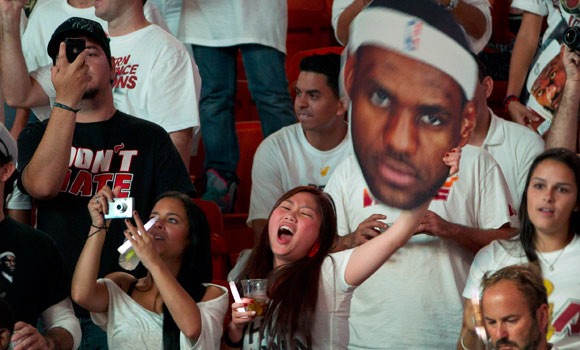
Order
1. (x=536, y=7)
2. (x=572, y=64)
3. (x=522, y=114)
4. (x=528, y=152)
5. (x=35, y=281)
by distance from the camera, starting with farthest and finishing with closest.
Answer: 1. (x=536, y=7)
2. (x=522, y=114)
3. (x=528, y=152)
4. (x=572, y=64)
5. (x=35, y=281)

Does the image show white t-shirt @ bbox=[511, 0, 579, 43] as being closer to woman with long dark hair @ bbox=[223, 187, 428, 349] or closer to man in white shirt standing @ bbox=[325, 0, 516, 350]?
woman with long dark hair @ bbox=[223, 187, 428, 349]

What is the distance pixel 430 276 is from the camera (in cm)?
297

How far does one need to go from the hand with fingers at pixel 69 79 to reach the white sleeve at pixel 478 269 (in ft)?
4.02

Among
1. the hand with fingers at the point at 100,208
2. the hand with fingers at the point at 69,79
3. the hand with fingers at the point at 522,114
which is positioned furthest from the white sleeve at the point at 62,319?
the hand with fingers at the point at 522,114

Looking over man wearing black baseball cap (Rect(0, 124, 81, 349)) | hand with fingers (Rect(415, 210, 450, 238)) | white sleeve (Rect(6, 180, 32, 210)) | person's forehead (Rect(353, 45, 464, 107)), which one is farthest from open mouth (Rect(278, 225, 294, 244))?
white sleeve (Rect(6, 180, 32, 210))

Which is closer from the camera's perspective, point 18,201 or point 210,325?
point 210,325

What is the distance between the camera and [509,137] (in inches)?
134

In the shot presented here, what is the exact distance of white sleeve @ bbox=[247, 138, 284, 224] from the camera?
3707 millimetres

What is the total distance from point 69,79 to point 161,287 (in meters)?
0.70

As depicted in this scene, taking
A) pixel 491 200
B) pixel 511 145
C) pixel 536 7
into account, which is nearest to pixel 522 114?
pixel 511 145

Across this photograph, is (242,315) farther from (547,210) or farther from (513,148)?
(513,148)

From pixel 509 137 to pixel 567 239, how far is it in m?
0.81

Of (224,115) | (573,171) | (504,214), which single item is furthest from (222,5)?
(573,171)

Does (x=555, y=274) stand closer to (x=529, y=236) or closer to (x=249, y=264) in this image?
(x=529, y=236)
